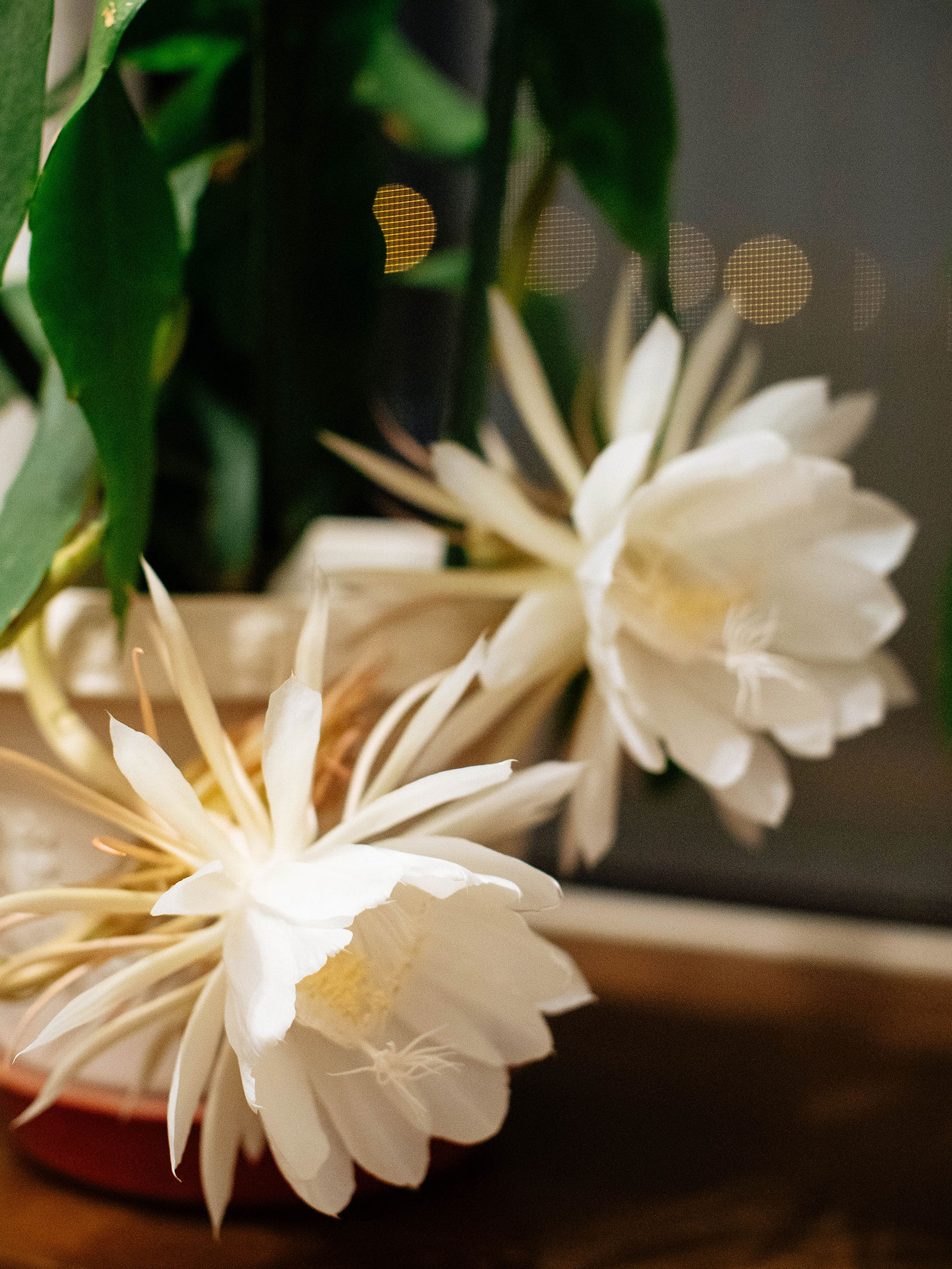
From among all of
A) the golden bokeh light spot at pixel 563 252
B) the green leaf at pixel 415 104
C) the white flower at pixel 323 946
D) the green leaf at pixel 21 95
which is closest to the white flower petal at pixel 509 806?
the white flower at pixel 323 946

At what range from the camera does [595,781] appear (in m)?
0.43

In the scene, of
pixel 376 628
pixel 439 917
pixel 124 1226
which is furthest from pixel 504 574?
pixel 124 1226

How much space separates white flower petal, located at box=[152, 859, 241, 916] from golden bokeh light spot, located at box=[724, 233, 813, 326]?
24.8 inches

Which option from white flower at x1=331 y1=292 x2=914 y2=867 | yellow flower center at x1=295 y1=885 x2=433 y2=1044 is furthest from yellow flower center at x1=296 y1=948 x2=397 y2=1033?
white flower at x1=331 y1=292 x2=914 y2=867

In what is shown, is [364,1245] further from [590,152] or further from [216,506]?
[590,152]

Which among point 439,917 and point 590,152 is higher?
point 590,152

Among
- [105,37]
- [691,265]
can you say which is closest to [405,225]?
[691,265]

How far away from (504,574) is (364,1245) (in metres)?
0.27

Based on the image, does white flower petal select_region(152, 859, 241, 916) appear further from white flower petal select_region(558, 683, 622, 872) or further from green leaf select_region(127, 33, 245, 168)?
green leaf select_region(127, 33, 245, 168)

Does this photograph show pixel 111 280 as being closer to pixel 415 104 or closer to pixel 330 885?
pixel 330 885

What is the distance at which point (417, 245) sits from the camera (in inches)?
32.5

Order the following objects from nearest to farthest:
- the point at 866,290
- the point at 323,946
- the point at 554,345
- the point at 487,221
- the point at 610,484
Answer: the point at 323,946 < the point at 610,484 < the point at 487,221 < the point at 554,345 < the point at 866,290

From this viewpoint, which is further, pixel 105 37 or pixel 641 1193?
pixel 641 1193

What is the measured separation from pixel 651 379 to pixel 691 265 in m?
0.43
